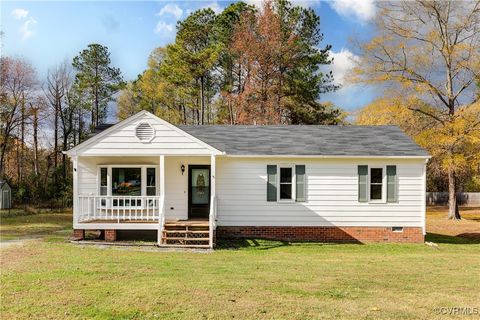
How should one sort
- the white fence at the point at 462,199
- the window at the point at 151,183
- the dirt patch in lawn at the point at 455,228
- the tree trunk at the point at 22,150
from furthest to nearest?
the white fence at the point at 462,199
the tree trunk at the point at 22,150
the dirt patch in lawn at the point at 455,228
the window at the point at 151,183

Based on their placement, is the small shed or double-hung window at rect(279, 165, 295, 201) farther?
the small shed

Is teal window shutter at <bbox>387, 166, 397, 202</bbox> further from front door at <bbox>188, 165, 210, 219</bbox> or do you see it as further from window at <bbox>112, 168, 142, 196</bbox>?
window at <bbox>112, 168, 142, 196</bbox>

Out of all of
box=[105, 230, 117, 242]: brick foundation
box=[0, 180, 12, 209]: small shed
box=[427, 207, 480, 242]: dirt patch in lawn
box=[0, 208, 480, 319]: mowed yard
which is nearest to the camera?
box=[0, 208, 480, 319]: mowed yard

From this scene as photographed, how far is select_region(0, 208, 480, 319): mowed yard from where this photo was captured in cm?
621

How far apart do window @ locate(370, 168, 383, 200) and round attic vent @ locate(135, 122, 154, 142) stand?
26.7 feet

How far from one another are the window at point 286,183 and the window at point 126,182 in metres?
5.30

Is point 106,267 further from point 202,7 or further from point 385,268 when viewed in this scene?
point 202,7

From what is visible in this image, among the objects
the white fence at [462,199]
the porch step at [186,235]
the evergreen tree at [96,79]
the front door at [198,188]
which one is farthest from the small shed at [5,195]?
the white fence at [462,199]

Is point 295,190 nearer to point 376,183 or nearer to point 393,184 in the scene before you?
point 376,183

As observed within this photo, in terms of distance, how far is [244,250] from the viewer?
1295 cm

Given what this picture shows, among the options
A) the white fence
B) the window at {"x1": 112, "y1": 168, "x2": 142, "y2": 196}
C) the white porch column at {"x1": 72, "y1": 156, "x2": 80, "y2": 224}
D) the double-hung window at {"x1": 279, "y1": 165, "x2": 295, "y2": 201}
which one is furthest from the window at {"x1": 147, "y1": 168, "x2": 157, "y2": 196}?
the white fence

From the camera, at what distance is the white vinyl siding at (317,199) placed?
1538 centimetres

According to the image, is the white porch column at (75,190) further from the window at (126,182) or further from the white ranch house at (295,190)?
the window at (126,182)

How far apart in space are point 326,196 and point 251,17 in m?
20.1
